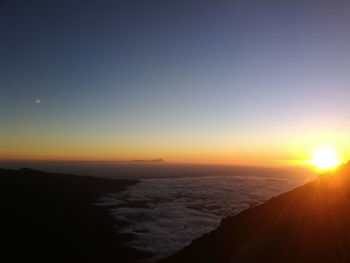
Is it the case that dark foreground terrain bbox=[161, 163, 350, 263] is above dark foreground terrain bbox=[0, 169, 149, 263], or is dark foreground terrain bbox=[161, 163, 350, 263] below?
above

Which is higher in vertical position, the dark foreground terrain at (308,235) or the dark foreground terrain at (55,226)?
the dark foreground terrain at (308,235)

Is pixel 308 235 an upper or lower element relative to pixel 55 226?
upper

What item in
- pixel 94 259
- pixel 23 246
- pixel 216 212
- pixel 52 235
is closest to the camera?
pixel 94 259

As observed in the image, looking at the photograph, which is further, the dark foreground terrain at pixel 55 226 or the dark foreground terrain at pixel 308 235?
the dark foreground terrain at pixel 55 226

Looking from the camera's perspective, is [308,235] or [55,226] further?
[55,226]

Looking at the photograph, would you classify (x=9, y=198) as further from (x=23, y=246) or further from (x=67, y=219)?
(x=23, y=246)

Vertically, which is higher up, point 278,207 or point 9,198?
point 278,207

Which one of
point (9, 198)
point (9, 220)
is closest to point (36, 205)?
point (9, 198)

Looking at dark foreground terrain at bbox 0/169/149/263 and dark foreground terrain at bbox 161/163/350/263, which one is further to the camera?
dark foreground terrain at bbox 0/169/149/263
